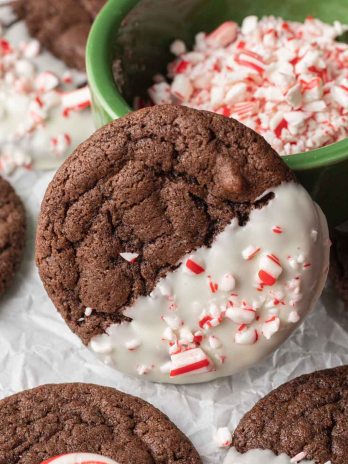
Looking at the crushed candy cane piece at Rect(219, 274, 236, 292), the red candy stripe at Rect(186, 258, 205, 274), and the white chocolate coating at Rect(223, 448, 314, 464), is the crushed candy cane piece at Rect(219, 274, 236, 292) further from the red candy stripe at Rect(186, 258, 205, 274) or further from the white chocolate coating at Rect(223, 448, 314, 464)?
the white chocolate coating at Rect(223, 448, 314, 464)

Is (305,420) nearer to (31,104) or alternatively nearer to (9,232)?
(9,232)

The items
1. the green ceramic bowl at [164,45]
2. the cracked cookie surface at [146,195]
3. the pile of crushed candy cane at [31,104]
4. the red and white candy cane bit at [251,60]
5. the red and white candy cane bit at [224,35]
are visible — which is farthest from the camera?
the pile of crushed candy cane at [31,104]

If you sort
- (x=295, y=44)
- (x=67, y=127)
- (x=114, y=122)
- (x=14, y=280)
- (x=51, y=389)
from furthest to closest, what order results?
(x=67, y=127), (x=14, y=280), (x=295, y=44), (x=51, y=389), (x=114, y=122)

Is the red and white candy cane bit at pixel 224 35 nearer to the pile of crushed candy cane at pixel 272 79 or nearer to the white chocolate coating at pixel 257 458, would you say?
the pile of crushed candy cane at pixel 272 79

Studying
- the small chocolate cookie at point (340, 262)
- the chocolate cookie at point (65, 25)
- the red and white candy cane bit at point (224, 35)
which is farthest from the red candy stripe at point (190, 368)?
the chocolate cookie at point (65, 25)

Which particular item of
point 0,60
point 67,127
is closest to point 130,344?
point 67,127

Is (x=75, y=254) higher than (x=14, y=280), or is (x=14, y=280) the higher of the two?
(x=75, y=254)

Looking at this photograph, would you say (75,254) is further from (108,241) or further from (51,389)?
(51,389)
